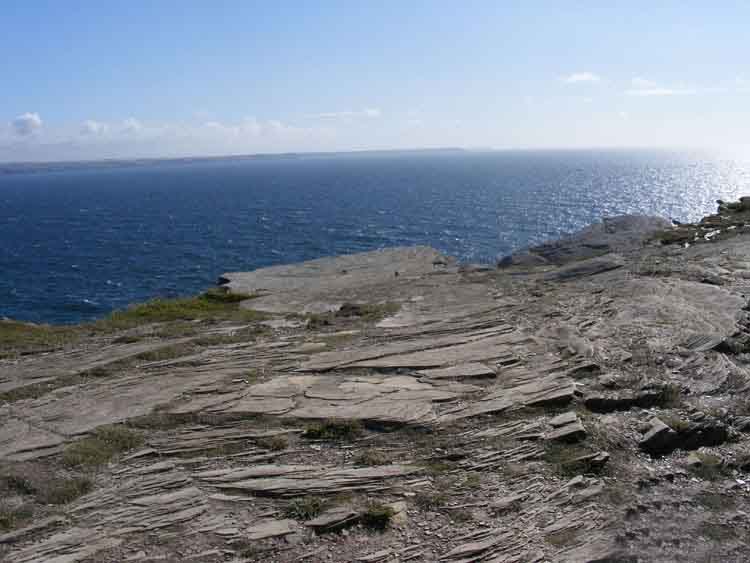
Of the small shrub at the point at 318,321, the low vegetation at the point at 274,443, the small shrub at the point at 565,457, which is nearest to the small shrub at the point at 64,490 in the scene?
the low vegetation at the point at 274,443

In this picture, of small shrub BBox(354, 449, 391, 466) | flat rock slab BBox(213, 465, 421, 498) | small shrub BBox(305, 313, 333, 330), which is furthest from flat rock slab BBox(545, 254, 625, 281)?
flat rock slab BBox(213, 465, 421, 498)

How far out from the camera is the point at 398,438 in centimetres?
1783

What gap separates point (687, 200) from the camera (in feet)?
512

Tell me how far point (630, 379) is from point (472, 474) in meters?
8.27

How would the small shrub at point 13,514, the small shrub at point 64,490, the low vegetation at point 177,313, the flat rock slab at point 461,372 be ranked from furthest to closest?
the low vegetation at point 177,313 → the flat rock slab at point 461,372 → the small shrub at point 64,490 → the small shrub at point 13,514

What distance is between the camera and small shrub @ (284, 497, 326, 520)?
47.5 ft

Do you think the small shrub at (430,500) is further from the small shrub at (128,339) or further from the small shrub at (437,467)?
the small shrub at (128,339)

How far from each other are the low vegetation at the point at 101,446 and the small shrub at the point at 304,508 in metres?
5.89

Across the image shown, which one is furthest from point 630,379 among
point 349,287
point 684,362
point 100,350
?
point 349,287

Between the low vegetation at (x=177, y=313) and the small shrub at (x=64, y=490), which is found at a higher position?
the low vegetation at (x=177, y=313)

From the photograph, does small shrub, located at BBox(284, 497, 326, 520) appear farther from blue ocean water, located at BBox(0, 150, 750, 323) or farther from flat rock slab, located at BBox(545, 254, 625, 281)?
blue ocean water, located at BBox(0, 150, 750, 323)

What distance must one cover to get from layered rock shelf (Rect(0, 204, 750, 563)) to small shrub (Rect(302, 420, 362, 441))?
0.23ft

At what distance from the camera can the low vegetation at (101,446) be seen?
54.7ft

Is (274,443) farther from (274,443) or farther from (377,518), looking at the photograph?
(377,518)
